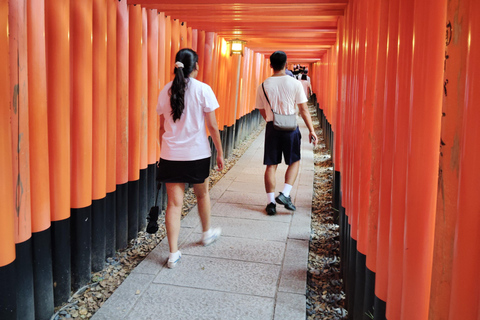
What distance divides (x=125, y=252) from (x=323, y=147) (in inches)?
385

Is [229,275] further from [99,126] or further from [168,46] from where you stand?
[168,46]

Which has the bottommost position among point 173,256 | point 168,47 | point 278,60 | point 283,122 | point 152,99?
point 173,256

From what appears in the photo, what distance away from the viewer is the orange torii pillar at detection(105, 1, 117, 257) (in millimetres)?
4391

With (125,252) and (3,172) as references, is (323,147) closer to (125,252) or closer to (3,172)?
(125,252)

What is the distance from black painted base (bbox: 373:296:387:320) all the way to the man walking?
12.0ft

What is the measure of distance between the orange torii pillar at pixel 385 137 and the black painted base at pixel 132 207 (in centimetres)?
324

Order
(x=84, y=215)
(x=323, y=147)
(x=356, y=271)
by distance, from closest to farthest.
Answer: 1. (x=356, y=271)
2. (x=84, y=215)
3. (x=323, y=147)

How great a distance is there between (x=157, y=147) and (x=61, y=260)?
8.64ft

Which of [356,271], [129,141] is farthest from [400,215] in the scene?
[129,141]

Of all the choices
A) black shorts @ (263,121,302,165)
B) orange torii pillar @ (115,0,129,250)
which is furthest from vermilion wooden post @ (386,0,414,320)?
black shorts @ (263,121,302,165)

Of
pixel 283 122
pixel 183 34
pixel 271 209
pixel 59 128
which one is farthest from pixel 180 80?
pixel 183 34

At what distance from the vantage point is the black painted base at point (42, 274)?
3279 millimetres

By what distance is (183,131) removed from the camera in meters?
4.24

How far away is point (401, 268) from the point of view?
2.16 meters
